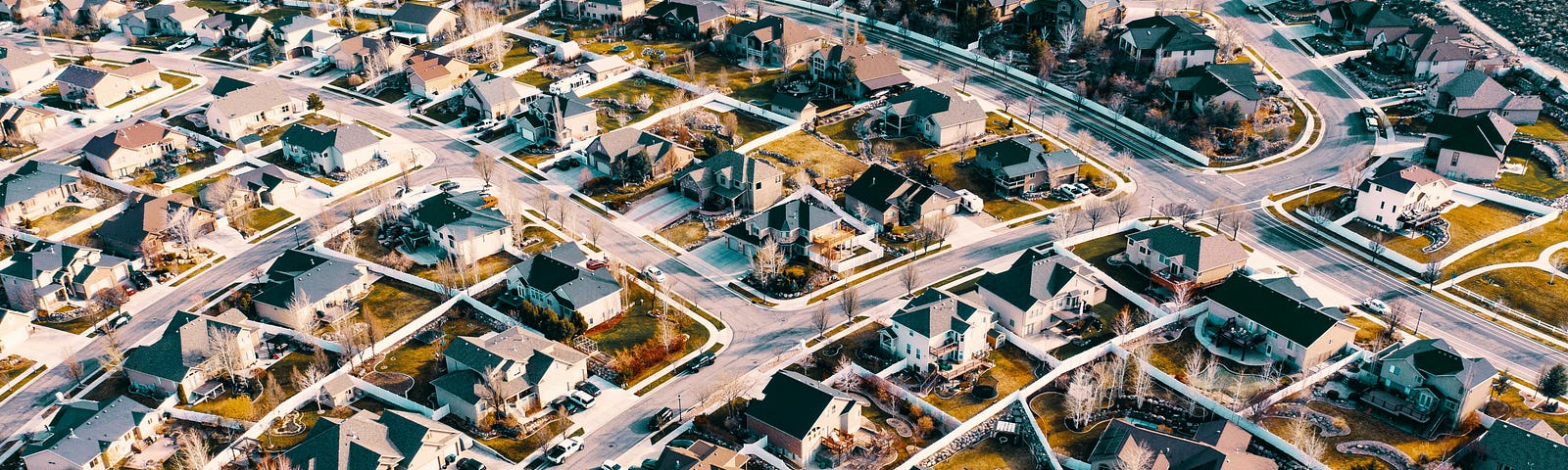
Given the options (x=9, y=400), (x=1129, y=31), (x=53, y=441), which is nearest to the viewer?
(x=53, y=441)

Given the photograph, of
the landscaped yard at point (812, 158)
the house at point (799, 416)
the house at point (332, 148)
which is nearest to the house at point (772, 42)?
the landscaped yard at point (812, 158)

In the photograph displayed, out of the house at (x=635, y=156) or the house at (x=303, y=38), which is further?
the house at (x=303, y=38)

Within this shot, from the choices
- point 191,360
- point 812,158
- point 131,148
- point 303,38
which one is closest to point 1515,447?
point 812,158

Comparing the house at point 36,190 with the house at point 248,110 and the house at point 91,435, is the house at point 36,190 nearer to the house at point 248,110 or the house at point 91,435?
the house at point 248,110

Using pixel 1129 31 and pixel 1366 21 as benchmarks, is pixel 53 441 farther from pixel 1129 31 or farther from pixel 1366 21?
pixel 1366 21

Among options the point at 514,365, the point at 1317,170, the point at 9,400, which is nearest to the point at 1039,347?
the point at 514,365

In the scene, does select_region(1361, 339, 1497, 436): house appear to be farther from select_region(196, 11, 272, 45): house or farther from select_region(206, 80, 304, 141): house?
select_region(196, 11, 272, 45): house
